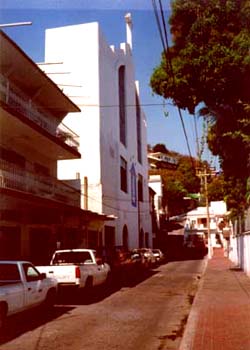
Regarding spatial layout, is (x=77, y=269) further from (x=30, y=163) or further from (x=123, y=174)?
(x=123, y=174)

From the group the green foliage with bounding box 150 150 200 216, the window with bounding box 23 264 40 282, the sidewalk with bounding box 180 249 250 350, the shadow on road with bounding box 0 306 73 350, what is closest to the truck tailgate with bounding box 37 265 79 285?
the shadow on road with bounding box 0 306 73 350

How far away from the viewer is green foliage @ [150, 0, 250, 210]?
18.8 m

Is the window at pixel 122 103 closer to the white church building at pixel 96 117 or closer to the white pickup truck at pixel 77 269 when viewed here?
the white church building at pixel 96 117

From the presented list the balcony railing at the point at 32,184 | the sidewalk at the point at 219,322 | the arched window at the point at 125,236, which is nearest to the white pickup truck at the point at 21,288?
the sidewalk at the point at 219,322

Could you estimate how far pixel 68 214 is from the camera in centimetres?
2458

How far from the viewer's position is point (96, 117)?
3759 cm

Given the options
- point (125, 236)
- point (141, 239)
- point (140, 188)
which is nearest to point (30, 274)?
point (125, 236)

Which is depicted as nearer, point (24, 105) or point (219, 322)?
point (219, 322)

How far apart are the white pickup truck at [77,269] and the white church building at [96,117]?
658 inches

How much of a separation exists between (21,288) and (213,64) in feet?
38.8

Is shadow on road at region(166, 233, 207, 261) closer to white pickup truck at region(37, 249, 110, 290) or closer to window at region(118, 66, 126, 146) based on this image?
window at region(118, 66, 126, 146)

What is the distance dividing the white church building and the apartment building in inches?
330

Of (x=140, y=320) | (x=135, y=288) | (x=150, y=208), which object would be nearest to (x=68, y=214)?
(x=135, y=288)

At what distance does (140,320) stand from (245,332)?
3052 mm
